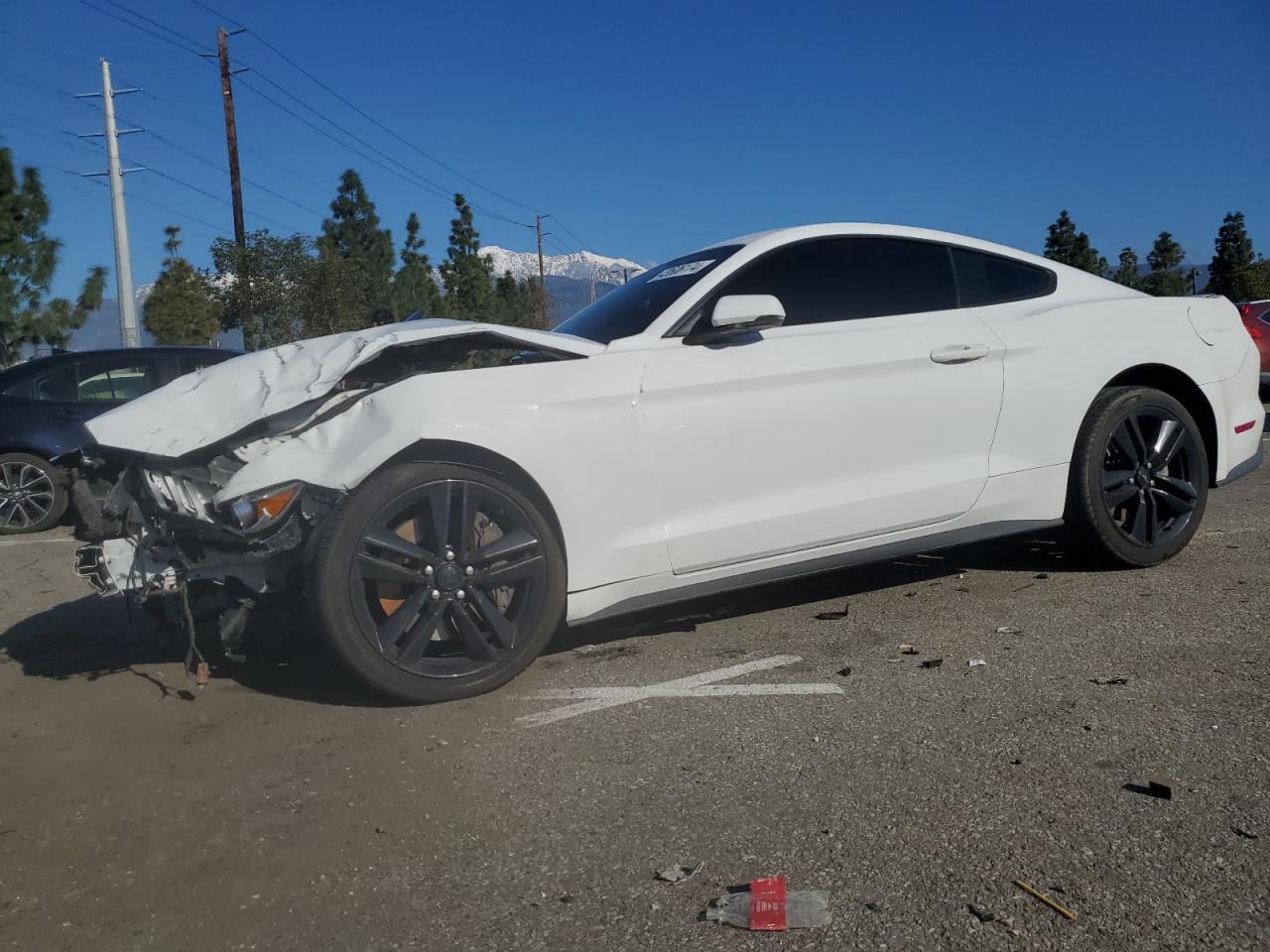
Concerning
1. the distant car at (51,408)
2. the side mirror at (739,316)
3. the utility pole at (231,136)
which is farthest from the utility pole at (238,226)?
the side mirror at (739,316)

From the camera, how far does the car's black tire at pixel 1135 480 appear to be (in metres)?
4.46

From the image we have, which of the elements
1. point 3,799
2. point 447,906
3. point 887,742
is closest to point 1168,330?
point 887,742

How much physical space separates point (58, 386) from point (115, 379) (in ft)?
1.46

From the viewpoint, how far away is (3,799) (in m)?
2.87

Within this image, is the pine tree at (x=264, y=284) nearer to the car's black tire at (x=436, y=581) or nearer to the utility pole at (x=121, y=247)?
the utility pole at (x=121, y=247)

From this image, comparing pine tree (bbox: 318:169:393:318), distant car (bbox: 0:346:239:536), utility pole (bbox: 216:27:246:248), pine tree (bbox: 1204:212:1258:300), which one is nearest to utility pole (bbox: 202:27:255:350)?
utility pole (bbox: 216:27:246:248)

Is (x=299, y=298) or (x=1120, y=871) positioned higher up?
(x=299, y=298)

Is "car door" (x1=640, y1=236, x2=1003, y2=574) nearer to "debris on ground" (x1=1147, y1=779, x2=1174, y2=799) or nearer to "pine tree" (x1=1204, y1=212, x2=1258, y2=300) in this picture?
"debris on ground" (x1=1147, y1=779, x2=1174, y2=799)

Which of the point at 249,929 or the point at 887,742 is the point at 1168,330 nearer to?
the point at 887,742

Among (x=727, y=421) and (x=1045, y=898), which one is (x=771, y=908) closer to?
(x=1045, y=898)

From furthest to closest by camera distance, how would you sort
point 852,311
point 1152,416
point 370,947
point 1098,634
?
point 1152,416, point 852,311, point 1098,634, point 370,947

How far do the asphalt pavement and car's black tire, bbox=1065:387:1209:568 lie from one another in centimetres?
32

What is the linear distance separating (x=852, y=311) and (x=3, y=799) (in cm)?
337

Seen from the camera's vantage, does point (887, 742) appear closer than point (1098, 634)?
Yes
